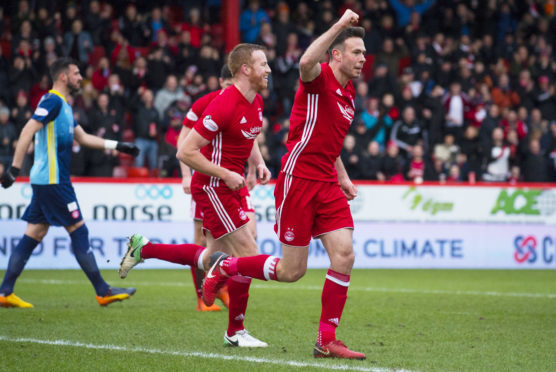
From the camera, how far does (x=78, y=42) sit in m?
18.2

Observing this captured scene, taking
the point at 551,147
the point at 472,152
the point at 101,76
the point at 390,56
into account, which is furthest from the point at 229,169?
the point at 390,56

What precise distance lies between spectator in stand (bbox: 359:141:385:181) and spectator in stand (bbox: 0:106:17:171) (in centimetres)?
672

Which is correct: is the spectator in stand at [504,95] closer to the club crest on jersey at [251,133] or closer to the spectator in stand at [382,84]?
the spectator in stand at [382,84]

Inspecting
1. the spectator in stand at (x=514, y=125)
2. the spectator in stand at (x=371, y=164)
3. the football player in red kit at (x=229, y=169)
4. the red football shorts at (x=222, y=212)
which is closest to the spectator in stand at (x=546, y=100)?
the spectator in stand at (x=514, y=125)

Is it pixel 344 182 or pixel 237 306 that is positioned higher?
pixel 344 182

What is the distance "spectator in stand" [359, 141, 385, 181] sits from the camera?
17.0 meters

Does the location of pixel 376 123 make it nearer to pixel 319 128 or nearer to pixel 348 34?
pixel 348 34

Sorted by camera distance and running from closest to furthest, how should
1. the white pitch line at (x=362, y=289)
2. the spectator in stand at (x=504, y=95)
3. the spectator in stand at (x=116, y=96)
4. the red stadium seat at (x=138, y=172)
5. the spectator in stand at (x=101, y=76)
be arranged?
the white pitch line at (x=362, y=289)
the red stadium seat at (x=138, y=172)
the spectator in stand at (x=116, y=96)
the spectator in stand at (x=101, y=76)
the spectator in stand at (x=504, y=95)

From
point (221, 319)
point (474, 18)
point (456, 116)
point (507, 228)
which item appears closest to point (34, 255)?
point (221, 319)

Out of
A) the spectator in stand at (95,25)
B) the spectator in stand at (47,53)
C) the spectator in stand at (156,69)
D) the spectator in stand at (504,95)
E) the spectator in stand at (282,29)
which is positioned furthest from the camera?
the spectator in stand at (504,95)

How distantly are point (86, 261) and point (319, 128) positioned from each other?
375cm

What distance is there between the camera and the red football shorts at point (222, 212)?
6.98 m

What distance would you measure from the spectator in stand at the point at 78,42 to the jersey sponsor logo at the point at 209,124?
12.4 m

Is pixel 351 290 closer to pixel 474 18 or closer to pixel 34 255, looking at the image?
pixel 34 255
